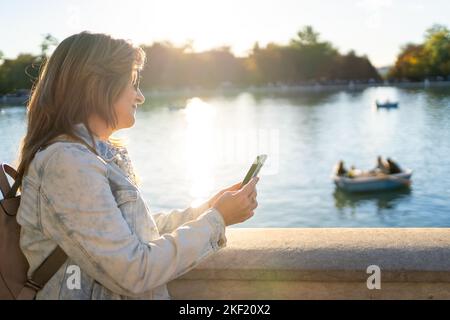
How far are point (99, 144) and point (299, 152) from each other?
140 ft

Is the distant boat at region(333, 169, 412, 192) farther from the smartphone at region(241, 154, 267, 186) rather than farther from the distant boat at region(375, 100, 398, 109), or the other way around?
the distant boat at region(375, 100, 398, 109)

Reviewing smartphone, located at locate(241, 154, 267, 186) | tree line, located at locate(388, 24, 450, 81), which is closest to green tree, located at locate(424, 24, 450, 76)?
tree line, located at locate(388, 24, 450, 81)

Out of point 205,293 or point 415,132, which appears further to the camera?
point 415,132

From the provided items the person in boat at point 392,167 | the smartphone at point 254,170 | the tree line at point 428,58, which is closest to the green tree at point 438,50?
the tree line at point 428,58

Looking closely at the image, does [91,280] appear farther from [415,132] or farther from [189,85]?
[189,85]

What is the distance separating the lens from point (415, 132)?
5159 centimetres

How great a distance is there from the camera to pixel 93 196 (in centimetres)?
134

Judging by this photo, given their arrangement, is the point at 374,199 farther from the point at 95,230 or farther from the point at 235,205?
the point at 95,230

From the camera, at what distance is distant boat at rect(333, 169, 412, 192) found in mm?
24516

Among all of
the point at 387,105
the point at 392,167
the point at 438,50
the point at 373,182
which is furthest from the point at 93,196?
the point at 438,50

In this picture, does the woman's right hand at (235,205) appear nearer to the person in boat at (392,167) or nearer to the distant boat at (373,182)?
the distant boat at (373,182)

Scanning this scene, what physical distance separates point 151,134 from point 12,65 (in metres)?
27.2

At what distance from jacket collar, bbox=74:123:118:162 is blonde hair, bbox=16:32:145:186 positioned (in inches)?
0.6

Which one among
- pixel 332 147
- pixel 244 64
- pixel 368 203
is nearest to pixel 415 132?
pixel 332 147
